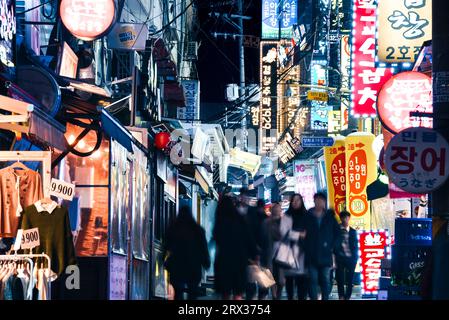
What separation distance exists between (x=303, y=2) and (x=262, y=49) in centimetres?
840

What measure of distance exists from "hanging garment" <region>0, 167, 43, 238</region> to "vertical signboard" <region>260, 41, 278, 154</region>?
37.5 metres

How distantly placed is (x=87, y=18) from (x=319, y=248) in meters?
6.44

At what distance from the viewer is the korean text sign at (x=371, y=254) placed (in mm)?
22062

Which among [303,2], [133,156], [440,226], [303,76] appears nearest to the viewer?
[440,226]

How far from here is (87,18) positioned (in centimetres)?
1738

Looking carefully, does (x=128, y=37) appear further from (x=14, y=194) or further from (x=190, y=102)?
(x=190, y=102)

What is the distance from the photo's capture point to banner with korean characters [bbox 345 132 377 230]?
29.4 metres

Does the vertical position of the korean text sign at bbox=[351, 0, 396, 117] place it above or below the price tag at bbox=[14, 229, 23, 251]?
above

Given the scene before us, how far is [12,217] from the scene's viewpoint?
1267 cm

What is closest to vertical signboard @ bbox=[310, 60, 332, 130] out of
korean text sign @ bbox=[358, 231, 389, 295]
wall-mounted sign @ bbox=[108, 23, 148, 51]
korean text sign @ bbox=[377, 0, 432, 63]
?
korean text sign @ bbox=[358, 231, 389, 295]

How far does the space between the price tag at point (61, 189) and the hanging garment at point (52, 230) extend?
1.83ft

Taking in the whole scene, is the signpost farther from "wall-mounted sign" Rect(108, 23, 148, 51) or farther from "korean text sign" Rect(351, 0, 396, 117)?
"wall-mounted sign" Rect(108, 23, 148, 51)
